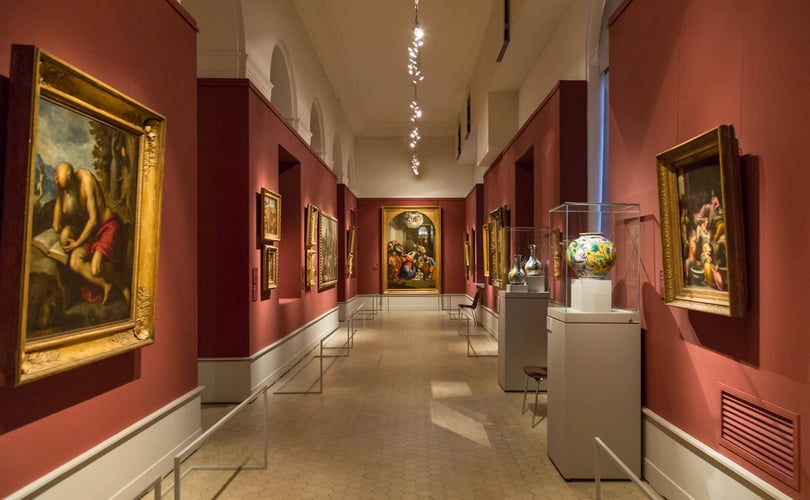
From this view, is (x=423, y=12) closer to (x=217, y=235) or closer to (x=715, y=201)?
(x=217, y=235)

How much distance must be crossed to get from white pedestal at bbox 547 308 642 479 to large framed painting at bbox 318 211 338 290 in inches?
409

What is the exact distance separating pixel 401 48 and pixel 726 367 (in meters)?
14.5

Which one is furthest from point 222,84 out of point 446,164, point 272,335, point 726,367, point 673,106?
point 446,164

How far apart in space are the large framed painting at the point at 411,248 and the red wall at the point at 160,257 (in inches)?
781

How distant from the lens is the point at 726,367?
4148 millimetres

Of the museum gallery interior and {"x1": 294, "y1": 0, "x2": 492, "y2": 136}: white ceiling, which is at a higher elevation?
{"x1": 294, "y1": 0, "x2": 492, "y2": 136}: white ceiling

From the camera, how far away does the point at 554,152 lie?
950cm

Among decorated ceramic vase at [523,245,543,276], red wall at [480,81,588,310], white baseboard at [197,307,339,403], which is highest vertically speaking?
red wall at [480,81,588,310]

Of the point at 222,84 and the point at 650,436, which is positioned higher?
the point at 222,84

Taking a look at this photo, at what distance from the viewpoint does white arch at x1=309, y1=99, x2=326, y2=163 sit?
1631 cm

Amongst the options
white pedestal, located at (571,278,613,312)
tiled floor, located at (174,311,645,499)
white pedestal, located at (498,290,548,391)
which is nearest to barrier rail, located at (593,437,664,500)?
tiled floor, located at (174,311,645,499)

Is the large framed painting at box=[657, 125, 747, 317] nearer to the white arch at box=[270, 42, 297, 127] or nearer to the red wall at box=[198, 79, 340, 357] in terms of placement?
the red wall at box=[198, 79, 340, 357]

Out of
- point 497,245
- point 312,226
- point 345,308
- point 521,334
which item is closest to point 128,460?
point 521,334

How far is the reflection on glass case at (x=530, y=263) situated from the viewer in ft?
32.2
